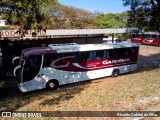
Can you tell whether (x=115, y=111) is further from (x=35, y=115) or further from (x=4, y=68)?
(x=4, y=68)

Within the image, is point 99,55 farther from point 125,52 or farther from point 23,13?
point 23,13

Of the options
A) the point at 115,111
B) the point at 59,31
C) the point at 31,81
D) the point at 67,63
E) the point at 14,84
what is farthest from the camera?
the point at 59,31

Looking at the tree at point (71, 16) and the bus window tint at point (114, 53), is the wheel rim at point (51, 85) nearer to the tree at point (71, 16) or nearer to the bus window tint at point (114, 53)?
the bus window tint at point (114, 53)

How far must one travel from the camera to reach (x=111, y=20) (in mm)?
53250

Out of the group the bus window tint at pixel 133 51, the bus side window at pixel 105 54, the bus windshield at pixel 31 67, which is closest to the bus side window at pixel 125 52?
the bus window tint at pixel 133 51

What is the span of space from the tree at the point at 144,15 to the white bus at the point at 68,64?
208 cm

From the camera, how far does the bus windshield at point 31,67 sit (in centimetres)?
1339

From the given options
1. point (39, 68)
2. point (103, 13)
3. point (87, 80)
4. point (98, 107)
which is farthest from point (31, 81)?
point (103, 13)

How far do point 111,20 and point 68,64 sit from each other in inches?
1604

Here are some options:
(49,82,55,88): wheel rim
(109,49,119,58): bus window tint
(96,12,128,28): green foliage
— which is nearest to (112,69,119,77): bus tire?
(109,49,119,58): bus window tint

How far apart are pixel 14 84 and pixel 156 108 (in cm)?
1173

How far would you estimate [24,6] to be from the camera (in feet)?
29.4

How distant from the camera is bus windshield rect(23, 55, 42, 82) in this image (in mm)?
13394

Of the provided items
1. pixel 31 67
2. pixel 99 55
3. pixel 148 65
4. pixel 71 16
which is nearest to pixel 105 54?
pixel 99 55
